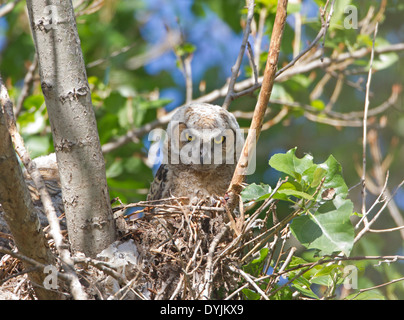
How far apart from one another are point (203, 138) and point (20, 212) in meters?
1.41

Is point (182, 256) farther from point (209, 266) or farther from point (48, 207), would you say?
point (48, 207)

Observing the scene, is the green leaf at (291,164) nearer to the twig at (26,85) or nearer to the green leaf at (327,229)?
the green leaf at (327,229)

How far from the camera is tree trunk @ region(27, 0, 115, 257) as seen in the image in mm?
2406

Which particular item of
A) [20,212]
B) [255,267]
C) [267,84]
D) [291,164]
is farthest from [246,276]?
[20,212]

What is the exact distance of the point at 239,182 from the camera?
257 centimetres

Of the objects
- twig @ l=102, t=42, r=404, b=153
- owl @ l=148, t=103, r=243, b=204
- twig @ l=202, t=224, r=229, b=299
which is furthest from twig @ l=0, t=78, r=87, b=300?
twig @ l=102, t=42, r=404, b=153

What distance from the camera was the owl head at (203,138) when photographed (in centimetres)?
331

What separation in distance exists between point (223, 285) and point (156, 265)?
14.1 inches

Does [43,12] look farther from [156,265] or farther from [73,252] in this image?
[156,265]

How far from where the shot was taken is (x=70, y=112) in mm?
2416

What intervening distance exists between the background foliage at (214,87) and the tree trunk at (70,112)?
108cm

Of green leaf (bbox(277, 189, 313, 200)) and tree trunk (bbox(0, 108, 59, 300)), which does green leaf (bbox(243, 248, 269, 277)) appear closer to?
green leaf (bbox(277, 189, 313, 200))

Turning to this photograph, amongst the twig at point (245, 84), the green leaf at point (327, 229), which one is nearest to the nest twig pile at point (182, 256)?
the green leaf at point (327, 229)
